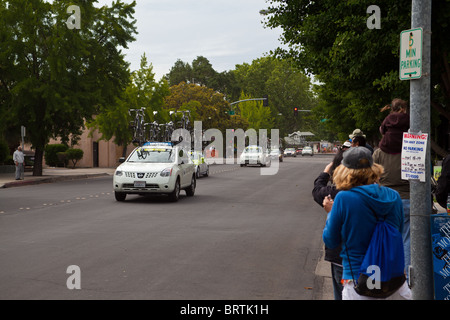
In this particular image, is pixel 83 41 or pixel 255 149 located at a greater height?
pixel 83 41

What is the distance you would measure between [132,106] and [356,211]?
38.7 metres

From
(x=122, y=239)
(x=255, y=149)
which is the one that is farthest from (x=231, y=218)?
(x=255, y=149)

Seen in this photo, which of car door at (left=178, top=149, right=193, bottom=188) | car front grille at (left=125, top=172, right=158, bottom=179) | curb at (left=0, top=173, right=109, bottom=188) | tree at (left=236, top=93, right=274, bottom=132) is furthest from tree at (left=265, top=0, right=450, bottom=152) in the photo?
tree at (left=236, top=93, right=274, bottom=132)

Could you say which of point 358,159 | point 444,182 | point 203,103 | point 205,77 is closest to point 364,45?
point 444,182

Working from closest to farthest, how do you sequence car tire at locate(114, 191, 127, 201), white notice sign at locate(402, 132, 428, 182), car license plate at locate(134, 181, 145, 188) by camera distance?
white notice sign at locate(402, 132, 428, 182), car license plate at locate(134, 181, 145, 188), car tire at locate(114, 191, 127, 201)

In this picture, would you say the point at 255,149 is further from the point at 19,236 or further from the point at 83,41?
the point at 19,236

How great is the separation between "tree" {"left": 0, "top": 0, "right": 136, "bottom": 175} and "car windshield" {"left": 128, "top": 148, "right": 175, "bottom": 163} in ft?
34.9

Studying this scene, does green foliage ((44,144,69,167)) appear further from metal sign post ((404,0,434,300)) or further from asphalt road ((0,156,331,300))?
metal sign post ((404,0,434,300))

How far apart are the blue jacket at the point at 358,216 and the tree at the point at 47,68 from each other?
79.9 ft

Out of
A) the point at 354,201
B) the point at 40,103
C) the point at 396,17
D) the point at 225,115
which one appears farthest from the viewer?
the point at 225,115

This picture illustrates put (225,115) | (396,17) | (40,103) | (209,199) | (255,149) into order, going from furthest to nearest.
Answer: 1. (225,115)
2. (255,149)
3. (40,103)
4. (209,199)
5. (396,17)

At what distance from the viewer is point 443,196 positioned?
661 centimetres

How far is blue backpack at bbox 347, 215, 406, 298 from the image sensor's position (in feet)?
11.8

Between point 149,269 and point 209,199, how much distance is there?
9.91 m
